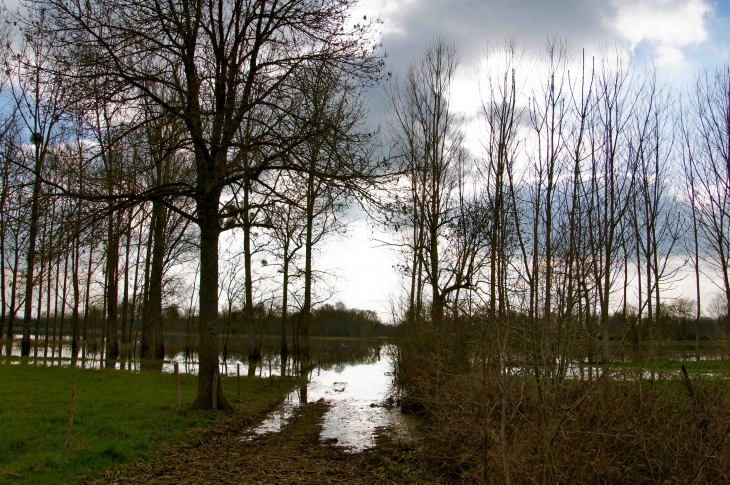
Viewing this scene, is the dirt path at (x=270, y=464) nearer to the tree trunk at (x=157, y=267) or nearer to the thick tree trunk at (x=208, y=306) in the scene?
the thick tree trunk at (x=208, y=306)

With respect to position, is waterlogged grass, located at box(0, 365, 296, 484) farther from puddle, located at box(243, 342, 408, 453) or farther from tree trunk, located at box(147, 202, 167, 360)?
tree trunk, located at box(147, 202, 167, 360)

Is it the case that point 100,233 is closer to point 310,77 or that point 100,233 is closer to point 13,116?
point 310,77

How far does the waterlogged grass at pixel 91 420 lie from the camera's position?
6629mm

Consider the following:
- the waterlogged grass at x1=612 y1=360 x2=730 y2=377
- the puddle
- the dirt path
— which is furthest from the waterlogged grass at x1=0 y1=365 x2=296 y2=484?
the waterlogged grass at x1=612 y1=360 x2=730 y2=377

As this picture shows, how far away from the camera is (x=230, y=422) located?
417 inches

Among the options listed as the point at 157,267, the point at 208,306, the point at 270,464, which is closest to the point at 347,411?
the point at 208,306

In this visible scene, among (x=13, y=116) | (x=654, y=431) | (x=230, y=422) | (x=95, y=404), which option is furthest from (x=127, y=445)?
(x=13, y=116)

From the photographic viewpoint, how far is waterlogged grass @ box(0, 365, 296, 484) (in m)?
6.63

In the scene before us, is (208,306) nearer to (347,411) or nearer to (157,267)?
(347,411)

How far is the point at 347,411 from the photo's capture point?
14.4 metres

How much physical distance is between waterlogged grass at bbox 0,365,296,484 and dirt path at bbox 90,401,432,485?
46 centimetres

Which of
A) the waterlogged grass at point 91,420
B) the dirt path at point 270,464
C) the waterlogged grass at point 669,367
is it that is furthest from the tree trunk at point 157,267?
the waterlogged grass at point 669,367

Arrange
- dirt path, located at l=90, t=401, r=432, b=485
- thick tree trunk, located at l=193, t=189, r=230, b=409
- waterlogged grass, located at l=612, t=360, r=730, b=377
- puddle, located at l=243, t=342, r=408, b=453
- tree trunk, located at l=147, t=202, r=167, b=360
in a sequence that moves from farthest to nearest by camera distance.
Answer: tree trunk, located at l=147, t=202, r=167, b=360
thick tree trunk, located at l=193, t=189, r=230, b=409
puddle, located at l=243, t=342, r=408, b=453
waterlogged grass, located at l=612, t=360, r=730, b=377
dirt path, located at l=90, t=401, r=432, b=485

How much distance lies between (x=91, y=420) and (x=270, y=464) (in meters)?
3.97
